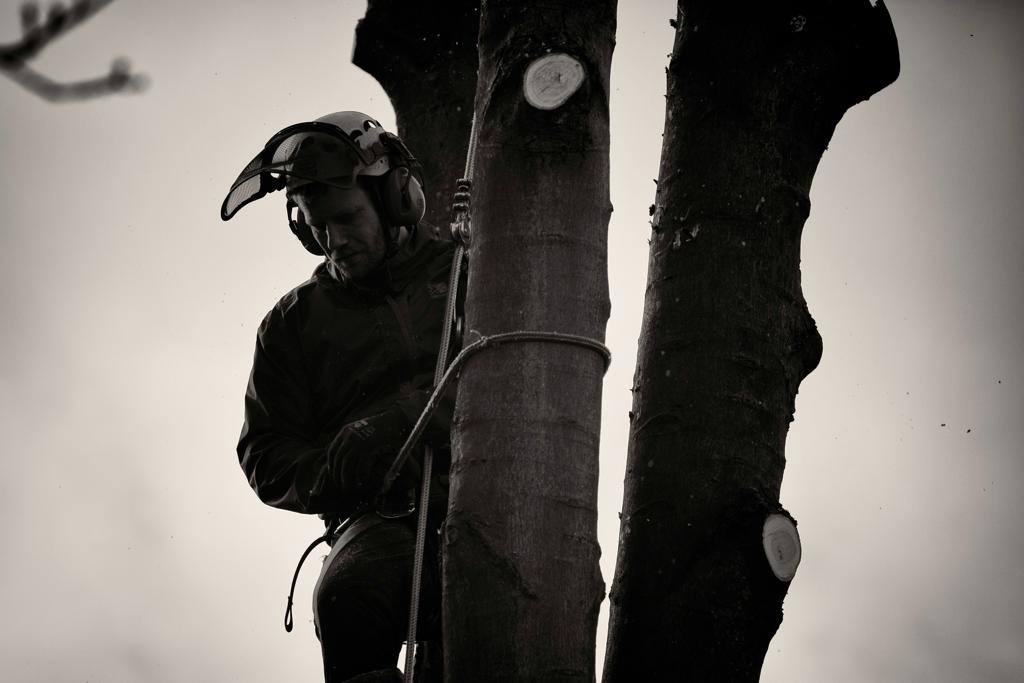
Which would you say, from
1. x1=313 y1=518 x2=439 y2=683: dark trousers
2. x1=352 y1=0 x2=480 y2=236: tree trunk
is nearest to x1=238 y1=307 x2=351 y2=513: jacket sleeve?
x1=313 y1=518 x2=439 y2=683: dark trousers

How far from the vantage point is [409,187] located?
4145 millimetres

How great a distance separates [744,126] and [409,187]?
43.1 inches

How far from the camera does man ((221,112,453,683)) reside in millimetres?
3723

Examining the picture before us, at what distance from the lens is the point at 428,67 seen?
196 inches

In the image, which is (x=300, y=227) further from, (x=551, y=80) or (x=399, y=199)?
(x=551, y=80)

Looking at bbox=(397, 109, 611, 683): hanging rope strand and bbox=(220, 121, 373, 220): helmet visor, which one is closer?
bbox=(397, 109, 611, 683): hanging rope strand

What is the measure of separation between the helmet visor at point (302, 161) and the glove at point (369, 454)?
0.78 m

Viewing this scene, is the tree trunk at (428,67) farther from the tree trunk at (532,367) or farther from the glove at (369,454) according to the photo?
the tree trunk at (532,367)

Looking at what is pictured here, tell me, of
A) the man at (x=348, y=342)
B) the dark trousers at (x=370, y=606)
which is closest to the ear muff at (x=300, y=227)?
the man at (x=348, y=342)

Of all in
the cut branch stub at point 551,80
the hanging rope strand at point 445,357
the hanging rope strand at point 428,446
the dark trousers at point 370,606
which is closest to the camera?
the hanging rope strand at point 445,357

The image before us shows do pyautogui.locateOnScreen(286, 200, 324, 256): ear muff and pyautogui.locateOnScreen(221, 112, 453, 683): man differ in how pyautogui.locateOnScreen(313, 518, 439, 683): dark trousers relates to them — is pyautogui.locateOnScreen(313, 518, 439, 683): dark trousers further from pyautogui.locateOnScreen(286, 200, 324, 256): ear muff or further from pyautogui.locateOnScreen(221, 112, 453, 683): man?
pyautogui.locateOnScreen(286, 200, 324, 256): ear muff

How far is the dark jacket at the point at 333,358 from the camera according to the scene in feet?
13.1

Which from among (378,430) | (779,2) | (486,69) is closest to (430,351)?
(378,430)

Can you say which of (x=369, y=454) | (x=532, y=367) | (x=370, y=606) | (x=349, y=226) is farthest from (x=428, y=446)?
(x=349, y=226)
